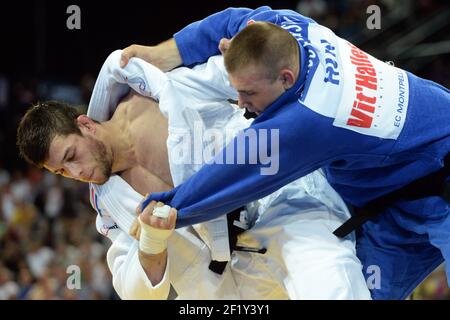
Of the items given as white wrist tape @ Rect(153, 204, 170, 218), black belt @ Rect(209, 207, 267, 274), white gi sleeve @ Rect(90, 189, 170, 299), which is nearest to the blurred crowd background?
white gi sleeve @ Rect(90, 189, 170, 299)

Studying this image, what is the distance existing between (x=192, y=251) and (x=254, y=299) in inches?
14.7

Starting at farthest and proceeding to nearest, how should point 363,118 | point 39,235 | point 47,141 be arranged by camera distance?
1. point 39,235
2. point 47,141
3. point 363,118

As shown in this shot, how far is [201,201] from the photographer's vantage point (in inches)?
106

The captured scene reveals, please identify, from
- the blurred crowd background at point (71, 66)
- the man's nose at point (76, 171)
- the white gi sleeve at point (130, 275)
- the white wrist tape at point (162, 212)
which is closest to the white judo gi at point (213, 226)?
the white gi sleeve at point (130, 275)

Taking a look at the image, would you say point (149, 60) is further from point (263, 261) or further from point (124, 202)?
point (263, 261)

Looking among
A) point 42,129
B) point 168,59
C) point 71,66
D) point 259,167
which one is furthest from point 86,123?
point 71,66

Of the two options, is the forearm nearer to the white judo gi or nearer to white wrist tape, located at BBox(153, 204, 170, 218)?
the white judo gi

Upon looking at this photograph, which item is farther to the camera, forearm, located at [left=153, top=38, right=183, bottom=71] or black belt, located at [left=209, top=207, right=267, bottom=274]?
forearm, located at [left=153, top=38, right=183, bottom=71]

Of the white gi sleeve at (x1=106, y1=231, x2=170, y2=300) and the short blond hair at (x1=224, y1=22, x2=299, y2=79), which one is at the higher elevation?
the short blond hair at (x1=224, y1=22, x2=299, y2=79)

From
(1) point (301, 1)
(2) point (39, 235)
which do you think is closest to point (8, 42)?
(2) point (39, 235)

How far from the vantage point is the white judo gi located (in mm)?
2957

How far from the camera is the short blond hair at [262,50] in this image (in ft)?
8.43

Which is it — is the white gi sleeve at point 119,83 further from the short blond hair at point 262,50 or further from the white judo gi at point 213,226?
the short blond hair at point 262,50

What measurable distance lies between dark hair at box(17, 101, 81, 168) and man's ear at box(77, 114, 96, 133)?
22 millimetres
